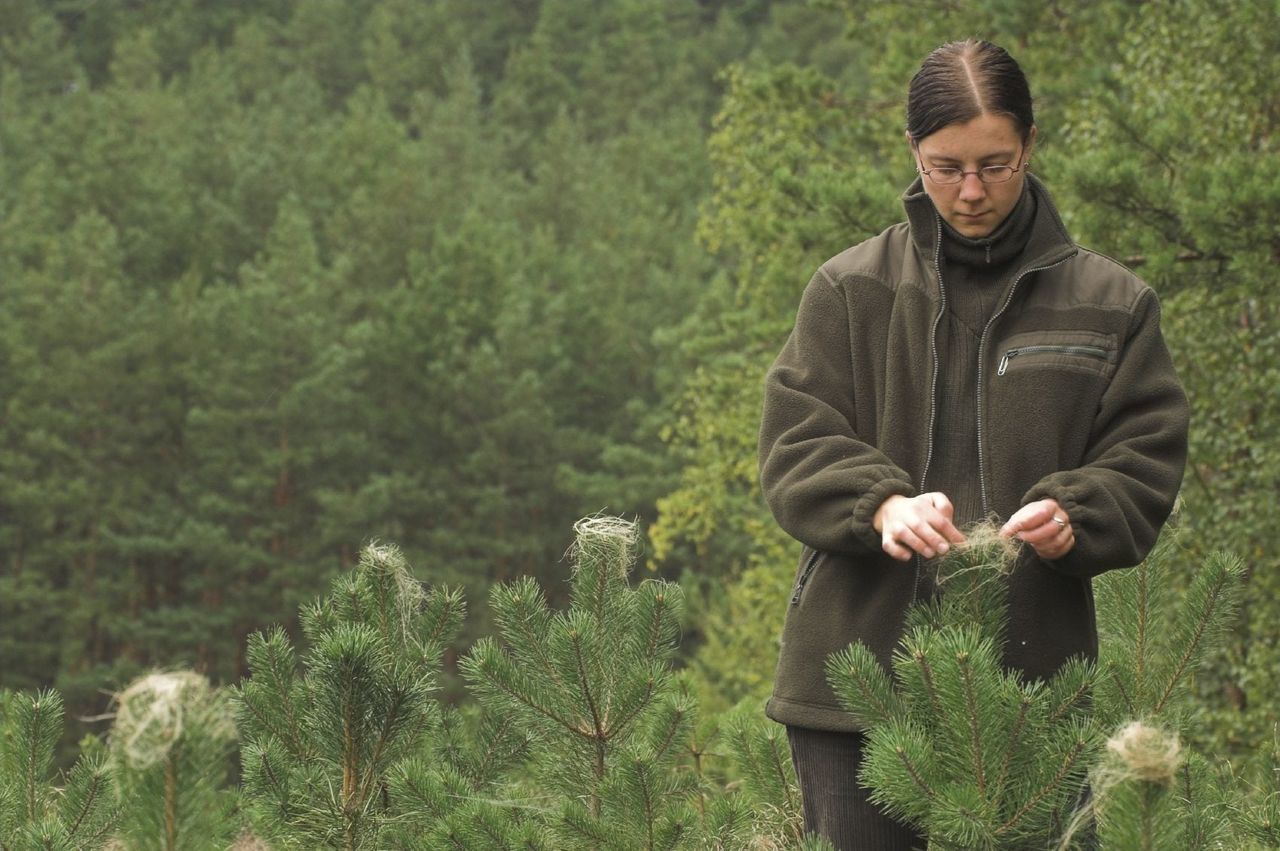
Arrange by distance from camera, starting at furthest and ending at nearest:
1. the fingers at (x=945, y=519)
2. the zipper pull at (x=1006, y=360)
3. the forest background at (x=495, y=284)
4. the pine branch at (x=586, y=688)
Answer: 1. the forest background at (x=495, y=284)
2. the pine branch at (x=586, y=688)
3. the zipper pull at (x=1006, y=360)
4. the fingers at (x=945, y=519)

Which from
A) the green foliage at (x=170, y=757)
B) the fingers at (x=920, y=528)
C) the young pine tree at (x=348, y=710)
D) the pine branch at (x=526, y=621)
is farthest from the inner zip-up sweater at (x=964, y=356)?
the green foliage at (x=170, y=757)

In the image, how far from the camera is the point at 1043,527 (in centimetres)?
214

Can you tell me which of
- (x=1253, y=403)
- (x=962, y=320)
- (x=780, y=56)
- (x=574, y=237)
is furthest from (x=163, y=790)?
(x=780, y=56)

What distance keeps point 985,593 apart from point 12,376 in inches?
1271

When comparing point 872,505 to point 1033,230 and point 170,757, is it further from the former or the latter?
point 170,757

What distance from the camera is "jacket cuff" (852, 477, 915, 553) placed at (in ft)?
7.16

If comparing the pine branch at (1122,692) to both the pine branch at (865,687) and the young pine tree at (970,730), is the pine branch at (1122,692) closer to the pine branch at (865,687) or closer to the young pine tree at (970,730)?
the young pine tree at (970,730)

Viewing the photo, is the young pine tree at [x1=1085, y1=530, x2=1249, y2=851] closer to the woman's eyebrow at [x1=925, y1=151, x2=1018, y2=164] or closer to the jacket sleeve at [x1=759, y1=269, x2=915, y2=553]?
the jacket sleeve at [x1=759, y1=269, x2=915, y2=553]

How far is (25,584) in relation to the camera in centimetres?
3178

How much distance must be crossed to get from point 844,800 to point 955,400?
23.5 inches

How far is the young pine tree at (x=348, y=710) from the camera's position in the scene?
8.83 feet

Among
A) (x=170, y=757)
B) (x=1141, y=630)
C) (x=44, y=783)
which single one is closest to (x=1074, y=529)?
(x=1141, y=630)

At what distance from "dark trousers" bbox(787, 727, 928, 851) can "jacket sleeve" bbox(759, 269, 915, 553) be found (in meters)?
0.29

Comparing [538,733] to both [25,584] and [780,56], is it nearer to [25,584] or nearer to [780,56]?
[25,584]
